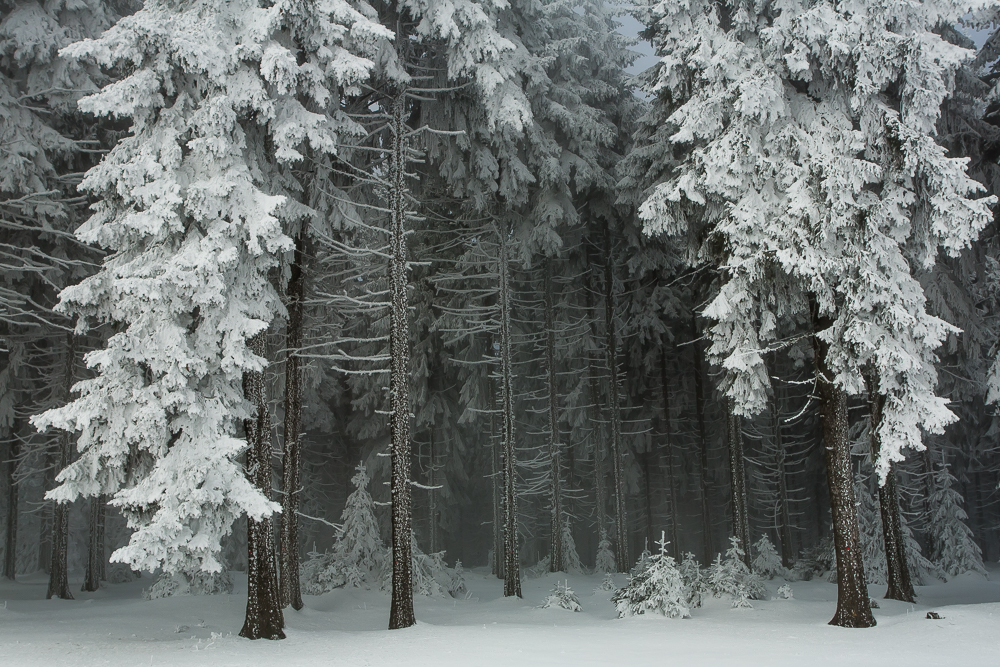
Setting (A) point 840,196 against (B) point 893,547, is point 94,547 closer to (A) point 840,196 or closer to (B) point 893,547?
(B) point 893,547

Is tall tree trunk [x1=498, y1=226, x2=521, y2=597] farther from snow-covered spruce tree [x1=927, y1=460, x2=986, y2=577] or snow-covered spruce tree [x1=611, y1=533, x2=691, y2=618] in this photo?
snow-covered spruce tree [x1=927, y1=460, x2=986, y2=577]

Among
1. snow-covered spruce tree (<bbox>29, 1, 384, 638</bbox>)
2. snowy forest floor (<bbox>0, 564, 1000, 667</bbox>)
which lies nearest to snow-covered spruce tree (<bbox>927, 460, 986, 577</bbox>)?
snowy forest floor (<bbox>0, 564, 1000, 667</bbox>)

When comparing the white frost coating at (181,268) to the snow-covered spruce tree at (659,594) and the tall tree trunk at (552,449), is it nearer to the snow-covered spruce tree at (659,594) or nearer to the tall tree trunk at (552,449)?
the snow-covered spruce tree at (659,594)

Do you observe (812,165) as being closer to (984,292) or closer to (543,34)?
(984,292)

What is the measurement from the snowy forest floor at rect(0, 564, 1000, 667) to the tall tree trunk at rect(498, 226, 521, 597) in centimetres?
252

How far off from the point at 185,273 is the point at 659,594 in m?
9.92

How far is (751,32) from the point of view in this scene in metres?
12.4

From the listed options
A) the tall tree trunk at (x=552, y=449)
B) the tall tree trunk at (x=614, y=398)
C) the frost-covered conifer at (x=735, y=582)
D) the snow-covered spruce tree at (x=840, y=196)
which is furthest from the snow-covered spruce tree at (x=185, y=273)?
the tall tree trunk at (x=614, y=398)

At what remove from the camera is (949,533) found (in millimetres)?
21828

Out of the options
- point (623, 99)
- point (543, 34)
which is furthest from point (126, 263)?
point (623, 99)

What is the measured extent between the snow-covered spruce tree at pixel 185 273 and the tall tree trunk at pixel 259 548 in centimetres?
3

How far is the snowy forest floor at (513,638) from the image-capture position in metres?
8.52

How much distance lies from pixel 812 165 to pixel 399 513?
9.00 m

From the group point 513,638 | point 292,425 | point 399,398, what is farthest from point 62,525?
point 513,638
